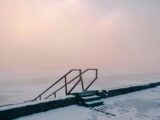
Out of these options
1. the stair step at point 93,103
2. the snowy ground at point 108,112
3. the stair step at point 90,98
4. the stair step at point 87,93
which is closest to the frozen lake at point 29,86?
the stair step at point 87,93

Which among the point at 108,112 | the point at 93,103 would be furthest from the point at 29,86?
the point at 108,112

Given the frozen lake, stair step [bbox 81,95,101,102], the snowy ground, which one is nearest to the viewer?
the snowy ground

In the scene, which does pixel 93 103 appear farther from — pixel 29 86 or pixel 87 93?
pixel 29 86

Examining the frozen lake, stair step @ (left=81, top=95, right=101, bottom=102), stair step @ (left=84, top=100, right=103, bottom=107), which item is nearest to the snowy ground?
stair step @ (left=84, top=100, right=103, bottom=107)

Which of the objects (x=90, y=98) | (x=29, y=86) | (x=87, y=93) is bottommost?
(x=29, y=86)

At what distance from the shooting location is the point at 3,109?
5.44 meters

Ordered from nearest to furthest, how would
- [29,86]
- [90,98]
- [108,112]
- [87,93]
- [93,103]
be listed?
[108,112]
[93,103]
[90,98]
[87,93]
[29,86]

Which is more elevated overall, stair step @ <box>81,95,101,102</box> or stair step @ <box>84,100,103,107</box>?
stair step @ <box>81,95,101,102</box>

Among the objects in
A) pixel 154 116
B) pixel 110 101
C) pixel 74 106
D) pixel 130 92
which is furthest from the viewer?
pixel 130 92

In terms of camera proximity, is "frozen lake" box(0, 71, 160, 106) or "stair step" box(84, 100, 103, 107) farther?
"frozen lake" box(0, 71, 160, 106)

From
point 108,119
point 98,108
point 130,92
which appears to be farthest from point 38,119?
point 130,92

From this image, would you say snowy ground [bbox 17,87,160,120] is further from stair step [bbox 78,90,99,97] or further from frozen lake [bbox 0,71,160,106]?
frozen lake [bbox 0,71,160,106]

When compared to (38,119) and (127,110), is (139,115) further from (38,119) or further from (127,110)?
(38,119)

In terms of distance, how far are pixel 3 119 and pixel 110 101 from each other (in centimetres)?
453
